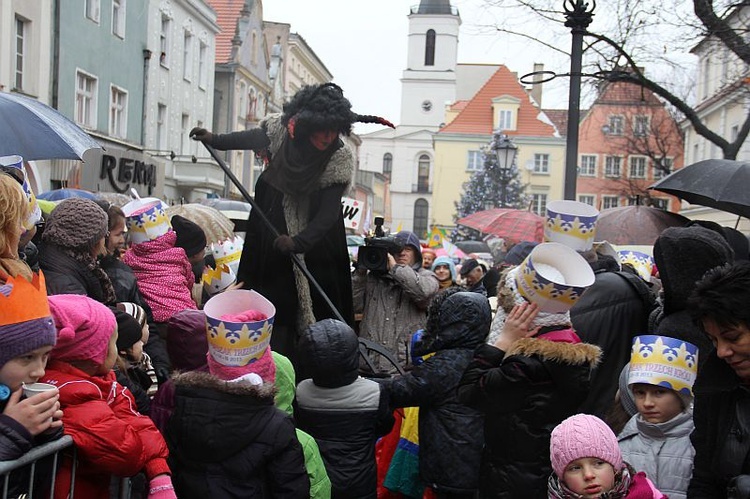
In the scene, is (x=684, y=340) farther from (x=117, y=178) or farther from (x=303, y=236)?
(x=117, y=178)

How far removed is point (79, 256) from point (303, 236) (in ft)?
4.06

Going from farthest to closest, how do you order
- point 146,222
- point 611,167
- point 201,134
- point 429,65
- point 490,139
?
point 429,65 → point 490,139 → point 611,167 → point 146,222 → point 201,134

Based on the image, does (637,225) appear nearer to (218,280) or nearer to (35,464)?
(218,280)

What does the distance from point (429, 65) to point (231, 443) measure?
92261 millimetres

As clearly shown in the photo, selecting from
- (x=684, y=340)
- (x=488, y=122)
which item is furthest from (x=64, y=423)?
(x=488, y=122)

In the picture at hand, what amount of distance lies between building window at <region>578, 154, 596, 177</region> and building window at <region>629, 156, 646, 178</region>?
4.83m

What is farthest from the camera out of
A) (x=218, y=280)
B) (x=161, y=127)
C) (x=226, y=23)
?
(x=226, y=23)

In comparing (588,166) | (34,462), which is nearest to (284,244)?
(34,462)

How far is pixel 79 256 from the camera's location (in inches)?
164

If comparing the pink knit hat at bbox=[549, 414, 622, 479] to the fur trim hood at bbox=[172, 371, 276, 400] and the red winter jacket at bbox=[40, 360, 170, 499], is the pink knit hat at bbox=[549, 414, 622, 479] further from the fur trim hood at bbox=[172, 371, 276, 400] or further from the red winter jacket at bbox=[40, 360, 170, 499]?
the red winter jacket at bbox=[40, 360, 170, 499]

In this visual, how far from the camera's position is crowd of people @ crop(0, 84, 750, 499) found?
287 cm

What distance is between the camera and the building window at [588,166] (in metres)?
62.5

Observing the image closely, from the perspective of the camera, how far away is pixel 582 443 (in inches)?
126

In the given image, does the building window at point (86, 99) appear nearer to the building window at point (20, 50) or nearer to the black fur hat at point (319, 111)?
the building window at point (20, 50)
